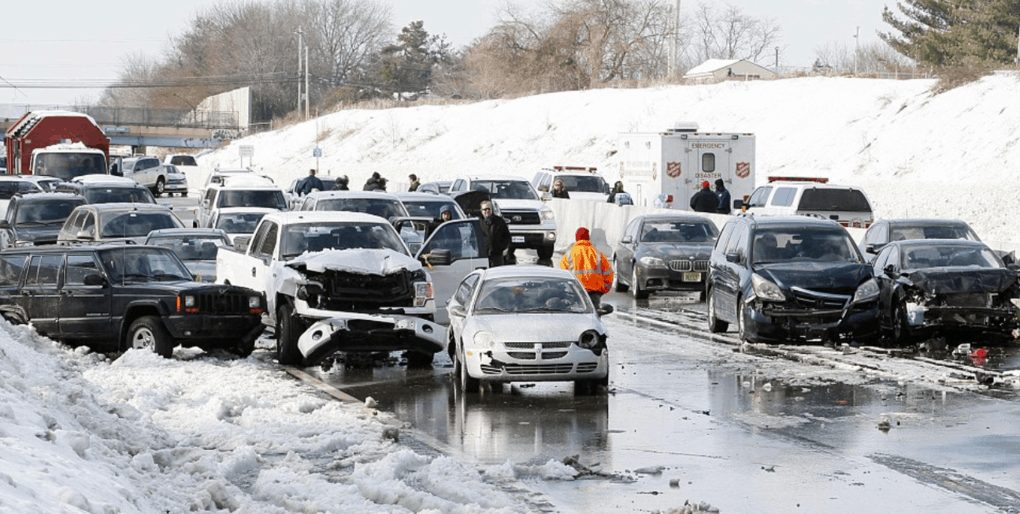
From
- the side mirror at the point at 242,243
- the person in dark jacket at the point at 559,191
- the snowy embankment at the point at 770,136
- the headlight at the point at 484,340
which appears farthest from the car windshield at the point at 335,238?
the person in dark jacket at the point at 559,191

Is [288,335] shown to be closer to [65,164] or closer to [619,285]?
[619,285]

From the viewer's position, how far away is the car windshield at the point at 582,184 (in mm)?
47594

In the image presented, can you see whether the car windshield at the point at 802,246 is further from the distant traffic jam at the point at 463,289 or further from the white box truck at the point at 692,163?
the white box truck at the point at 692,163

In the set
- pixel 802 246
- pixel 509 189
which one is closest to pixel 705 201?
pixel 509 189

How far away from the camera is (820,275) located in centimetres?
2166

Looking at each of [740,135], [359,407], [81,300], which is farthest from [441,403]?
[740,135]

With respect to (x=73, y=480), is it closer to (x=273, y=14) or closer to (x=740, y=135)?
(x=740, y=135)

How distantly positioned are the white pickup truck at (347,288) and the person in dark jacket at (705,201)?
740 inches

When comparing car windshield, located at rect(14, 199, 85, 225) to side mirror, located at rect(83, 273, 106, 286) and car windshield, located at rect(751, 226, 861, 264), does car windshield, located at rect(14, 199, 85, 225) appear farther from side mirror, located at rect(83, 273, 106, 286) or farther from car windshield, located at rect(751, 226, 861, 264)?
car windshield, located at rect(751, 226, 861, 264)

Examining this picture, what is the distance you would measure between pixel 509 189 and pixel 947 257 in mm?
18858

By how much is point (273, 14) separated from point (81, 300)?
5895 inches

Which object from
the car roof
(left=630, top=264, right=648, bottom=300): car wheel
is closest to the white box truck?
(left=630, top=264, right=648, bottom=300): car wheel

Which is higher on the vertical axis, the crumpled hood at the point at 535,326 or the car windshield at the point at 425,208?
the car windshield at the point at 425,208

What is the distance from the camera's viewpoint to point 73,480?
9.01m
